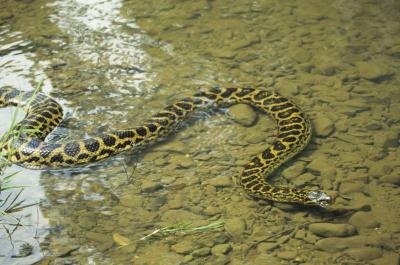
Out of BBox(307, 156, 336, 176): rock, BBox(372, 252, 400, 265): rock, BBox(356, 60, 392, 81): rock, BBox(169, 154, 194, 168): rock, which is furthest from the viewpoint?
BBox(356, 60, 392, 81): rock

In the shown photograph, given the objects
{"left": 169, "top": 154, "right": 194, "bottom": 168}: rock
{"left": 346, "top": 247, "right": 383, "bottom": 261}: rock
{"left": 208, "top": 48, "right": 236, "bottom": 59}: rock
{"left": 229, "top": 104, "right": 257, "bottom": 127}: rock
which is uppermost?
{"left": 208, "top": 48, "right": 236, "bottom": 59}: rock

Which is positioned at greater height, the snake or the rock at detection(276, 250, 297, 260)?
the snake

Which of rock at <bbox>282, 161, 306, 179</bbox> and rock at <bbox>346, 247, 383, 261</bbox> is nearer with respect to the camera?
rock at <bbox>346, 247, 383, 261</bbox>

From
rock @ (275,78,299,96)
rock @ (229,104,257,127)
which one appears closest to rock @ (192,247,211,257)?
rock @ (229,104,257,127)

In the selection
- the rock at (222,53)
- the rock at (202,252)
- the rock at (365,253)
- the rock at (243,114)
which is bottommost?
the rock at (365,253)

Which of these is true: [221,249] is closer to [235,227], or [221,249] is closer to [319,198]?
[235,227]

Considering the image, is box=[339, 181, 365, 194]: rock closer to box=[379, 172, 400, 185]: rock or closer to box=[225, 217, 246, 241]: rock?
box=[379, 172, 400, 185]: rock

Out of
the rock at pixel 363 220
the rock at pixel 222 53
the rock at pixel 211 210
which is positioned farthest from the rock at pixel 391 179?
the rock at pixel 222 53

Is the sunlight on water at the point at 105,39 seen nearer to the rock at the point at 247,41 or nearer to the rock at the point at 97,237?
the rock at the point at 247,41
